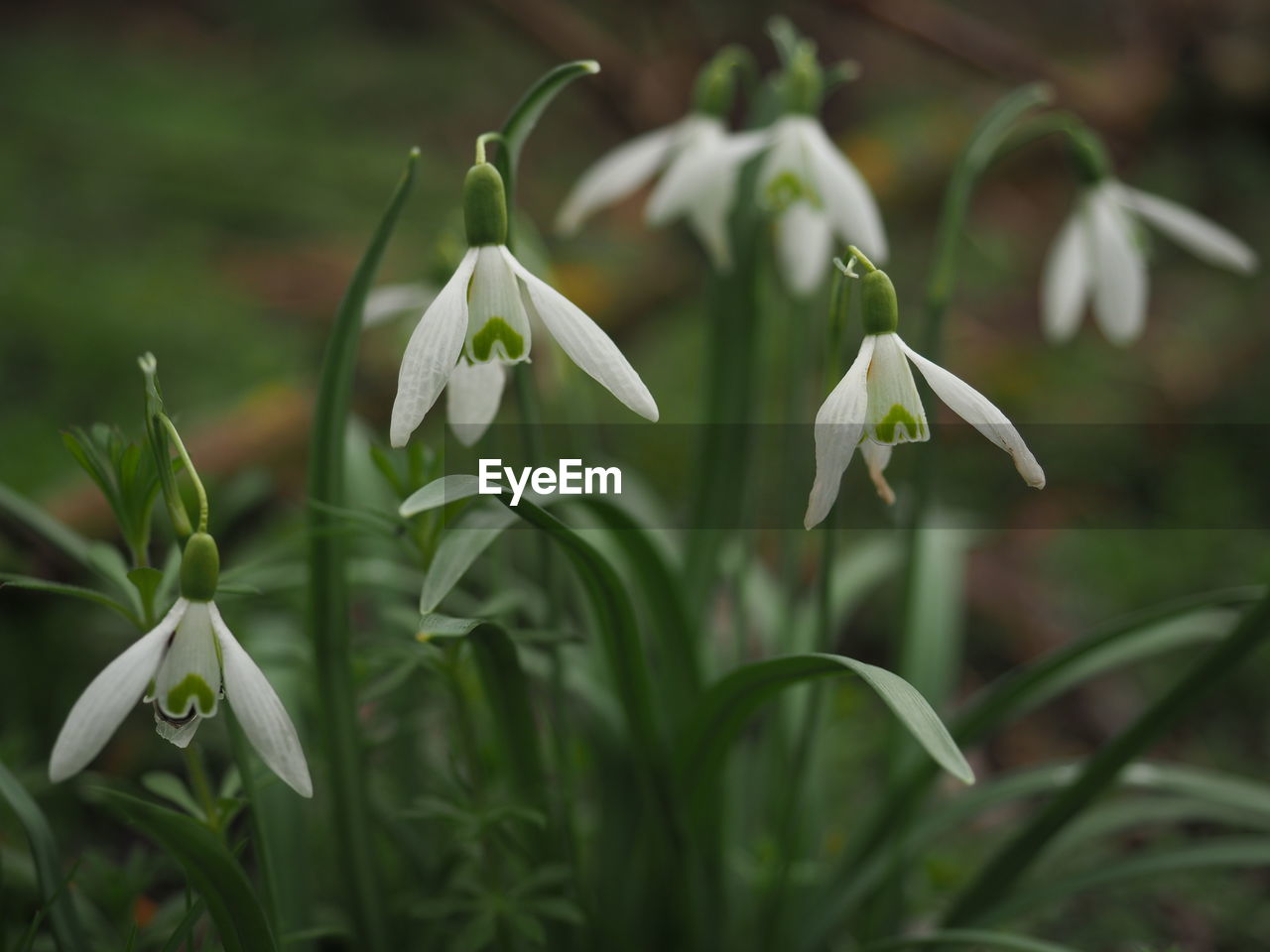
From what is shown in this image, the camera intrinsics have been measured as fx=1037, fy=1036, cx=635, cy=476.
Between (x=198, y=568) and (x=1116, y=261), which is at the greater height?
(x=1116, y=261)

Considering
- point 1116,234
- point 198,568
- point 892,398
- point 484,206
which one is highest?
point 1116,234

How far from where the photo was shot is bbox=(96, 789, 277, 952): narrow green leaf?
2.04 ft

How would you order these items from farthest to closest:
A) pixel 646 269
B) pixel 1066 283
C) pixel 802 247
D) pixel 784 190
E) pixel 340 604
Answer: pixel 646 269 < pixel 1066 283 < pixel 802 247 < pixel 784 190 < pixel 340 604

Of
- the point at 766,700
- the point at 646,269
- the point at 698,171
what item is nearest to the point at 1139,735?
the point at 766,700

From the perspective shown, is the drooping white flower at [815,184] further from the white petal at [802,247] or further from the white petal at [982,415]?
the white petal at [982,415]

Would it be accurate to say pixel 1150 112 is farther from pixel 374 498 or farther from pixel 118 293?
pixel 118 293

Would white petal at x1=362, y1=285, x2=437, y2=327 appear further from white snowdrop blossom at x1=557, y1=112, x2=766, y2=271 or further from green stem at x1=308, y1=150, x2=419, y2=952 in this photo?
green stem at x1=308, y1=150, x2=419, y2=952

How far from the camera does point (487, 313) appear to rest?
0.68m

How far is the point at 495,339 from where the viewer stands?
2.26ft

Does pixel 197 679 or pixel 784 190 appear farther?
pixel 784 190

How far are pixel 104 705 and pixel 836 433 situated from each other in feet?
1.49

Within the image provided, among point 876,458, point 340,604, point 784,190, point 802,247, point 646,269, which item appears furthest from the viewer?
point 646,269

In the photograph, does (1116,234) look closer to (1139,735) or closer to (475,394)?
(1139,735)

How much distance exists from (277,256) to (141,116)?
4.06 feet
